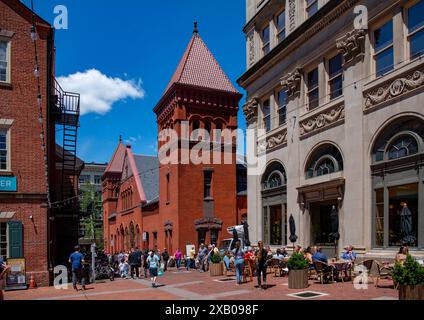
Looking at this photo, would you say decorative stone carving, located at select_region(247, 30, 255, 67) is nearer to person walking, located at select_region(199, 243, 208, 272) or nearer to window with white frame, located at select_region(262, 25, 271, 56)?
window with white frame, located at select_region(262, 25, 271, 56)

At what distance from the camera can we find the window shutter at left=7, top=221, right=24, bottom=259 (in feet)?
62.5

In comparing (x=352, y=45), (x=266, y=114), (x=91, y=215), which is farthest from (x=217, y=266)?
(x=91, y=215)

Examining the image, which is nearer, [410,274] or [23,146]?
[410,274]

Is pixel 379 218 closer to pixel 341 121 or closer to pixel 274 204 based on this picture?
pixel 341 121

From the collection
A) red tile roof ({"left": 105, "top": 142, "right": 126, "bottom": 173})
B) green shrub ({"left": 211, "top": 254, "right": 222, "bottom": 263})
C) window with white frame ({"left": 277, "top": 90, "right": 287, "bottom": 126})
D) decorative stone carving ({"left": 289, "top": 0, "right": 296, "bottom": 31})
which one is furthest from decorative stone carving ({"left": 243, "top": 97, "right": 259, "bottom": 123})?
red tile roof ({"left": 105, "top": 142, "right": 126, "bottom": 173})

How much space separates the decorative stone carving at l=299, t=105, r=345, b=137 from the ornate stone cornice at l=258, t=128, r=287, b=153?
1.80m

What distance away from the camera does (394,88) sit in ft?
50.8

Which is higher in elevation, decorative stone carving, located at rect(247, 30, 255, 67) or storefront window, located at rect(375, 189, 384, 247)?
decorative stone carving, located at rect(247, 30, 255, 67)

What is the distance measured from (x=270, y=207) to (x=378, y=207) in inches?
353

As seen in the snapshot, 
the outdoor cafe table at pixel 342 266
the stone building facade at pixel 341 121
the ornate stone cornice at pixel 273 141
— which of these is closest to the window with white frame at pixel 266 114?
the stone building facade at pixel 341 121

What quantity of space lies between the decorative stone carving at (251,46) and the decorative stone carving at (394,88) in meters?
11.4

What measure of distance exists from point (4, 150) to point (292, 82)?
13990 millimetres

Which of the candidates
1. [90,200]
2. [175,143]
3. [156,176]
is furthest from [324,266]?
[90,200]

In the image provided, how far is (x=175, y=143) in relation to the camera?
3625 centimetres
